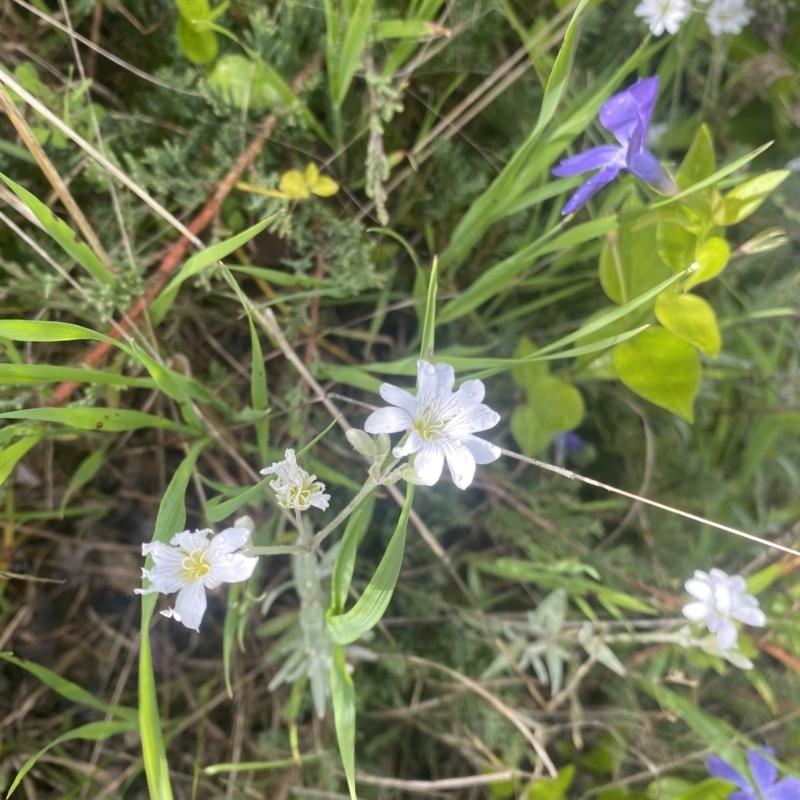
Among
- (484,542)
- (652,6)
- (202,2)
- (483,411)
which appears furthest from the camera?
(484,542)

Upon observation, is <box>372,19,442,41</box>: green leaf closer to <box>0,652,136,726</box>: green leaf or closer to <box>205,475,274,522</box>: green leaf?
<box>205,475,274,522</box>: green leaf

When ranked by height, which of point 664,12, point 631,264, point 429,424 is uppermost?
point 664,12

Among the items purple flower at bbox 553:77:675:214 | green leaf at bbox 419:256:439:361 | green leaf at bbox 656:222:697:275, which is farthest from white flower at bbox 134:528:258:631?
green leaf at bbox 656:222:697:275

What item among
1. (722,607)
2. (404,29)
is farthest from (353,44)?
(722,607)

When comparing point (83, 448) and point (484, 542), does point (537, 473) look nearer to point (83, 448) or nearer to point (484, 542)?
point (484, 542)

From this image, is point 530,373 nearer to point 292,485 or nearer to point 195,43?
point 292,485

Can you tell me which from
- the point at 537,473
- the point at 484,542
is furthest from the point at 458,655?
the point at 537,473
